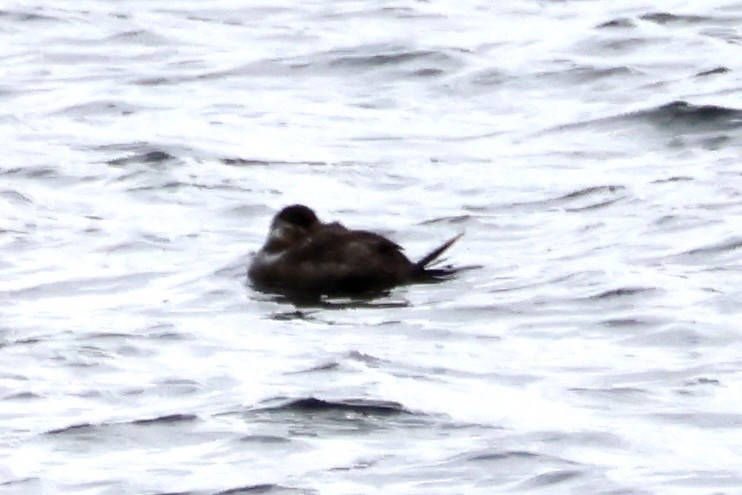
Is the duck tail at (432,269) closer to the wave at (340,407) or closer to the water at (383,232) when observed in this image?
the water at (383,232)

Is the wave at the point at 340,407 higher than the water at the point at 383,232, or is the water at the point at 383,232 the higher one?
the wave at the point at 340,407

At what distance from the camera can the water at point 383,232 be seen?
361 inches

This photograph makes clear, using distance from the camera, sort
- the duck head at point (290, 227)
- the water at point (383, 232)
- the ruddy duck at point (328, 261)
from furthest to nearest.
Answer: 1. the duck head at point (290, 227)
2. the ruddy duck at point (328, 261)
3. the water at point (383, 232)

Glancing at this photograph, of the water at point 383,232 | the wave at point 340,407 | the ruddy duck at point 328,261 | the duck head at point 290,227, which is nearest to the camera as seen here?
the water at point 383,232

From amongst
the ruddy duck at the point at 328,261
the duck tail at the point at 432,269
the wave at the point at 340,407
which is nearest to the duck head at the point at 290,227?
the ruddy duck at the point at 328,261

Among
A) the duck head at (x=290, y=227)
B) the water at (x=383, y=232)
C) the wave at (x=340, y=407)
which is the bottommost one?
the water at (x=383, y=232)

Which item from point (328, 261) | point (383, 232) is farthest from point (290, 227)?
point (383, 232)

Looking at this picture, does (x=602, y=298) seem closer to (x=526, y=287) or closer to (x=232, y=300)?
(x=526, y=287)

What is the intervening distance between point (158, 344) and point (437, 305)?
4.61 feet

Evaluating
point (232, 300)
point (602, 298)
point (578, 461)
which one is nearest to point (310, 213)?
point (232, 300)

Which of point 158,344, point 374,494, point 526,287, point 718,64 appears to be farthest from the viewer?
point 718,64

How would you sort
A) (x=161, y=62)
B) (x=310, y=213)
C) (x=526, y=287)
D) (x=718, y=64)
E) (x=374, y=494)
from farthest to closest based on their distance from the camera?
1. (x=161, y=62)
2. (x=718, y=64)
3. (x=310, y=213)
4. (x=526, y=287)
5. (x=374, y=494)

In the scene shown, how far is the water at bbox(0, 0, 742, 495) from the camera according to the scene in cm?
918

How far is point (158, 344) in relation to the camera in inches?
433
